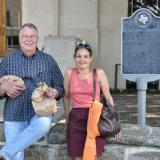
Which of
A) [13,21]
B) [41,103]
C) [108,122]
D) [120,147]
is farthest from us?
[13,21]

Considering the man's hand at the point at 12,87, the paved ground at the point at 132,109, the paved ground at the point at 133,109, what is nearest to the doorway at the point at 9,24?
the paved ground at the point at 133,109

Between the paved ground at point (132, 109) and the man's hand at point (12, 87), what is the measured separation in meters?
1.45

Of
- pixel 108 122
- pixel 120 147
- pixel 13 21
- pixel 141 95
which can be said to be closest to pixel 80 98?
pixel 108 122

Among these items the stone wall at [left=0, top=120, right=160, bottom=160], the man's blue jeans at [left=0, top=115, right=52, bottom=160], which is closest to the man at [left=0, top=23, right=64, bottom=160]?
the man's blue jeans at [left=0, top=115, right=52, bottom=160]

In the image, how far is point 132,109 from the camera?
7621 millimetres

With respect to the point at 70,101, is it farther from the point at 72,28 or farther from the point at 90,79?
the point at 72,28

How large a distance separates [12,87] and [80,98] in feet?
2.24

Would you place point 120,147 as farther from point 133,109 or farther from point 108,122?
point 133,109

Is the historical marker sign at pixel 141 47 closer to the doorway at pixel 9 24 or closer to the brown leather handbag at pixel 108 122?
the brown leather handbag at pixel 108 122

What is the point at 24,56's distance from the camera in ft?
15.6

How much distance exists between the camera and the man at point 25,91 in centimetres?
457

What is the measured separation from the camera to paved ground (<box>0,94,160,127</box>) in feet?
21.1

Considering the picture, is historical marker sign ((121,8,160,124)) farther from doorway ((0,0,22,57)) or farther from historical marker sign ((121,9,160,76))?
doorway ((0,0,22,57))

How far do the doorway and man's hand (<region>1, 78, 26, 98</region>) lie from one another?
26.1ft
